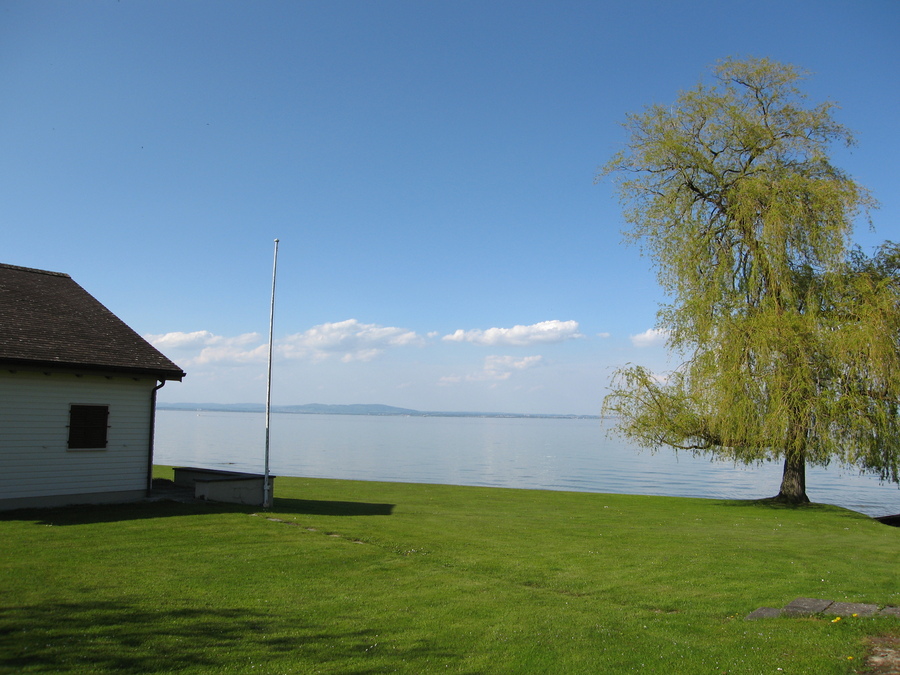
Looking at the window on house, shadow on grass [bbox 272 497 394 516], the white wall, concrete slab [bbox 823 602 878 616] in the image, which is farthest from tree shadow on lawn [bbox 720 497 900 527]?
the window on house

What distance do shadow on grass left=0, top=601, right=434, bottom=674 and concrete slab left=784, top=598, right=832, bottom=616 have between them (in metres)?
5.19

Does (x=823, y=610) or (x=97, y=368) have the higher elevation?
(x=97, y=368)

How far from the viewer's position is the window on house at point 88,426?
16.9 metres

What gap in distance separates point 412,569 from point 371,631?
3.38 metres

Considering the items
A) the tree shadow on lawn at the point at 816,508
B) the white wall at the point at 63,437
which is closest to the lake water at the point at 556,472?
the tree shadow on lawn at the point at 816,508

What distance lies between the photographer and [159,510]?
53.6 ft

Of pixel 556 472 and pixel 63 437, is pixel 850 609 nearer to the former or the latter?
pixel 63 437

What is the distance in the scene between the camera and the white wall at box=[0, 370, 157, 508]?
15812mm

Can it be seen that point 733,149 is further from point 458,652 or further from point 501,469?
point 501,469

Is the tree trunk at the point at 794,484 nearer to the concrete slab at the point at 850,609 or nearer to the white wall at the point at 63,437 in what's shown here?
the concrete slab at the point at 850,609

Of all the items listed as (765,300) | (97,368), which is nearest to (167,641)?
(97,368)

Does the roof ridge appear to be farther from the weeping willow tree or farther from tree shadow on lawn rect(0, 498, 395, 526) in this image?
the weeping willow tree

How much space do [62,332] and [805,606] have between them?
17957mm

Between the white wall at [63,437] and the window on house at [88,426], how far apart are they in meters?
0.13
